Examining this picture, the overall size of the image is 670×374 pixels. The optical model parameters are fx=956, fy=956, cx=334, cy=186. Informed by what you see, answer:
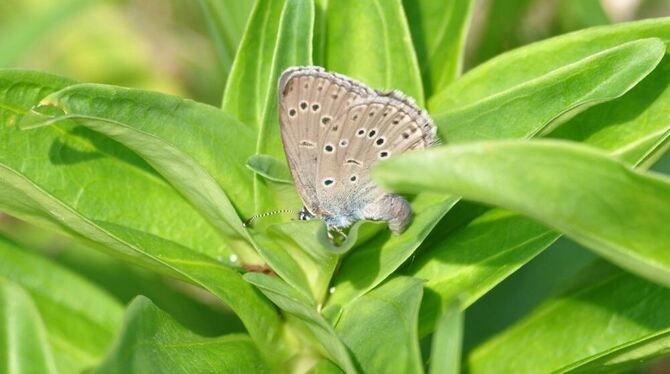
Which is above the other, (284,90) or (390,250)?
(284,90)

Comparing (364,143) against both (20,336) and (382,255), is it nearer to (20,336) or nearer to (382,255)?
(382,255)

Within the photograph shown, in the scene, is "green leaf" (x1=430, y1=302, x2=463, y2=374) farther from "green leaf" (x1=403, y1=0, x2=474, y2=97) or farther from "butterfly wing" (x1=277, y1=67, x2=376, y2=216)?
"green leaf" (x1=403, y1=0, x2=474, y2=97)

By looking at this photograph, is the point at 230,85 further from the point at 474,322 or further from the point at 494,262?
the point at 474,322

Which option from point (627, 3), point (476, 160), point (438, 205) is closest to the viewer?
point (476, 160)

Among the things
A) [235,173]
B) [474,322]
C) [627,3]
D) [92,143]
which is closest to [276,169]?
[235,173]

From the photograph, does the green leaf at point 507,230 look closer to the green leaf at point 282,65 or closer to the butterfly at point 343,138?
the butterfly at point 343,138

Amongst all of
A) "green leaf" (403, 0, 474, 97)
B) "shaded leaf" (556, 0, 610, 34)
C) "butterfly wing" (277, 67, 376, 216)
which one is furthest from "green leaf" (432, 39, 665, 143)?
"shaded leaf" (556, 0, 610, 34)

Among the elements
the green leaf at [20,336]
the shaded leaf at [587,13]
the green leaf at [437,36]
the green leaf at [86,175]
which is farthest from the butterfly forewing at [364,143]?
the shaded leaf at [587,13]
